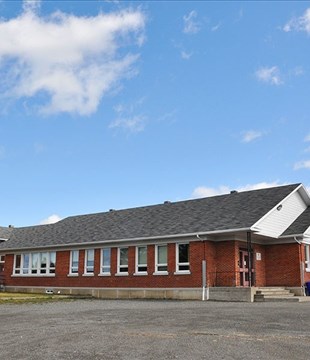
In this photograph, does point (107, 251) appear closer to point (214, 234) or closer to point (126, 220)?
point (126, 220)

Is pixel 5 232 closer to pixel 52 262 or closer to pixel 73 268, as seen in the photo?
pixel 52 262

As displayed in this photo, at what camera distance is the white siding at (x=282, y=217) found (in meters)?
25.6

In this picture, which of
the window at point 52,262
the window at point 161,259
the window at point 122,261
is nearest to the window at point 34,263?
the window at point 52,262

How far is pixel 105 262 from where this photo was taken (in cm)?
3008

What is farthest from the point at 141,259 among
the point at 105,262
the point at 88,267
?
the point at 88,267

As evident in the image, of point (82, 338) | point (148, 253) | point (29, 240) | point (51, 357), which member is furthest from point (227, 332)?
point (29, 240)

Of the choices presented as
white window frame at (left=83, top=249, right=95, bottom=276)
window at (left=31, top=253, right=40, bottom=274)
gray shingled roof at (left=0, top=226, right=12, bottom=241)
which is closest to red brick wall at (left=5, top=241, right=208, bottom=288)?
white window frame at (left=83, top=249, right=95, bottom=276)

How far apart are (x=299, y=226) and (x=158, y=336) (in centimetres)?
1897

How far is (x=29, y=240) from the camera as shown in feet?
119

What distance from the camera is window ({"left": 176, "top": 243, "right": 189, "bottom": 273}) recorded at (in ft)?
86.0

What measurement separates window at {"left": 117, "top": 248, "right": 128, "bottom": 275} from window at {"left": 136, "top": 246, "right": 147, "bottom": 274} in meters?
0.93

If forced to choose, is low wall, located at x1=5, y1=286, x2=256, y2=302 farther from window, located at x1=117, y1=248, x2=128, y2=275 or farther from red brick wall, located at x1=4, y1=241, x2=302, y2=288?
window, located at x1=117, y1=248, x2=128, y2=275

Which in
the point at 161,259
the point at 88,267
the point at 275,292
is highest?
the point at 161,259

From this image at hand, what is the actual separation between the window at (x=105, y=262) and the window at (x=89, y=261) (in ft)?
2.47
